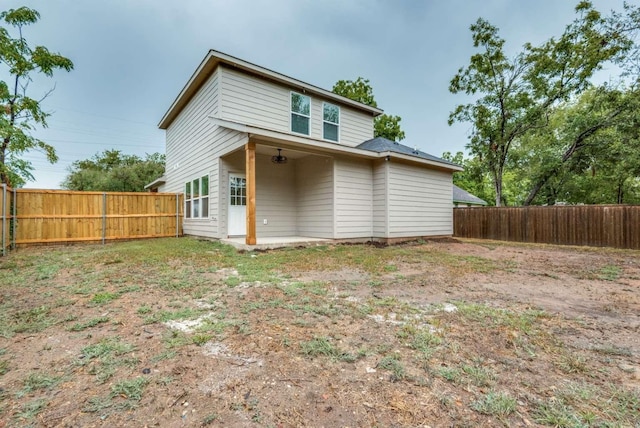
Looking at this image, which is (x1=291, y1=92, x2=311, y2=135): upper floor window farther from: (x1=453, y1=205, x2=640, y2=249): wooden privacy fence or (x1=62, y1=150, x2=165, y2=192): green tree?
(x1=62, y1=150, x2=165, y2=192): green tree

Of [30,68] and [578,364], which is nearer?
[578,364]

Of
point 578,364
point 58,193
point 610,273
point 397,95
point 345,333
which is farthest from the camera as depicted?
point 397,95

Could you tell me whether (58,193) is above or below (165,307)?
Answer: above

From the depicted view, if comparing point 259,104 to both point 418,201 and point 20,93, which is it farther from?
point 20,93

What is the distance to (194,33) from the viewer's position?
1277 centimetres

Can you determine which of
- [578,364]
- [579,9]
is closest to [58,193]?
[578,364]

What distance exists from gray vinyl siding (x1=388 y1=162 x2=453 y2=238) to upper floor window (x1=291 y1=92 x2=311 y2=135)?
325 cm

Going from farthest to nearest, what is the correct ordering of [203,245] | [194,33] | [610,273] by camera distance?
[194,33], [203,245], [610,273]

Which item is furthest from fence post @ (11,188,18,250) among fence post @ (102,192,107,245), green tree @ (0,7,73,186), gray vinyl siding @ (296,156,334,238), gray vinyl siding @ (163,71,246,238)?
gray vinyl siding @ (296,156,334,238)

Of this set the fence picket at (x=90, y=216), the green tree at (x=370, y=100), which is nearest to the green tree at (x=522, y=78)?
the green tree at (x=370, y=100)

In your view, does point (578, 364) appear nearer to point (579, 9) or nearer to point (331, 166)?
point (331, 166)

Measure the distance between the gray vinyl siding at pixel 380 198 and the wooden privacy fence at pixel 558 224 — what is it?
19.1 feet

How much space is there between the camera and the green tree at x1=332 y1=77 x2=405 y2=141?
19.4m

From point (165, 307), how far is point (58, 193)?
27.2 feet
